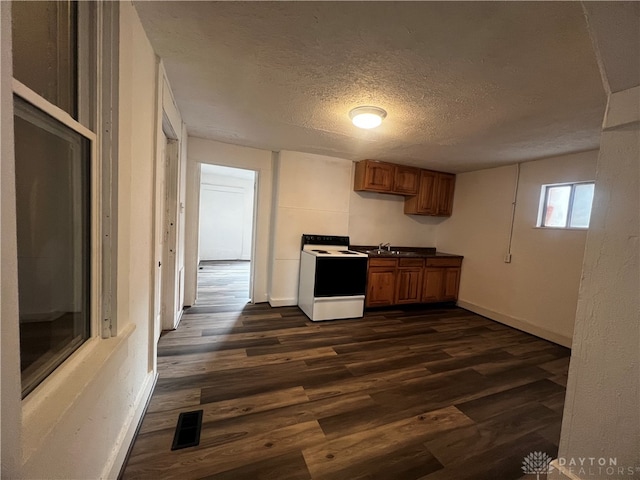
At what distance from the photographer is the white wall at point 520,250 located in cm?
314

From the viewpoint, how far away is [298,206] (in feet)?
12.9

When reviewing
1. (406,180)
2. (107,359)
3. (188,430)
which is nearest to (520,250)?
(406,180)

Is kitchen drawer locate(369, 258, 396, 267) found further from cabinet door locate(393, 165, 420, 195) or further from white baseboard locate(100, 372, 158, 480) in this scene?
white baseboard locate(100, 372, 158, 480)

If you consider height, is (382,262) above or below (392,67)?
below

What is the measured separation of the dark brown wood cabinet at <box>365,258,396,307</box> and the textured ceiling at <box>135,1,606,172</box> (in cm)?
185

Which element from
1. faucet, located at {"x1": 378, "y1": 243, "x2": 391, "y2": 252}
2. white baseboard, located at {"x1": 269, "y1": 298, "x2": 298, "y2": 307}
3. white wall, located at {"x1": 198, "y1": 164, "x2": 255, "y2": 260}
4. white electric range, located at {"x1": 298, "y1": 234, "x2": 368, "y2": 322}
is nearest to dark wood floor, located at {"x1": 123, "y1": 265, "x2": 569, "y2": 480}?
white electric range, located at {"x1": 298, "y1": 234, "x2": 368, "y2": 322}

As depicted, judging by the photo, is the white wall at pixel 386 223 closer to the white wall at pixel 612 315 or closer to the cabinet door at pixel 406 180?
the cabinet door at pixel 406 180

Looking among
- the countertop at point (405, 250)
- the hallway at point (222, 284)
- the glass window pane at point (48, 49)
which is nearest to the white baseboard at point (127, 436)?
the glass window pane at point (48, 49)

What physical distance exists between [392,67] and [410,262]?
3.06 m

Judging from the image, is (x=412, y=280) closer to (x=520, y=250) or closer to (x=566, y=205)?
(x=520, y=250)

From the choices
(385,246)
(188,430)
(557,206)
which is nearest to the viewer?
(188,430)

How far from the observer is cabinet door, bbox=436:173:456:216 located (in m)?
4.61

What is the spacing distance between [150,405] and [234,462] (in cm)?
80

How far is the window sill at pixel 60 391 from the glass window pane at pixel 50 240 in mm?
36
